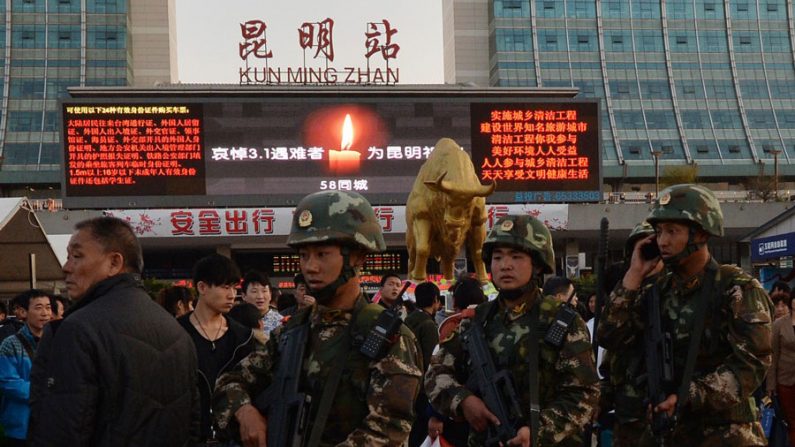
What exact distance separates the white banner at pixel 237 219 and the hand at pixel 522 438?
2304cm

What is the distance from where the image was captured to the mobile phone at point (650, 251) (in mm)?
3928

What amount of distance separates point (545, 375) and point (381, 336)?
0.76m

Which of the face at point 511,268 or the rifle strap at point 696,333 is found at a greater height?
the face at point 511,268

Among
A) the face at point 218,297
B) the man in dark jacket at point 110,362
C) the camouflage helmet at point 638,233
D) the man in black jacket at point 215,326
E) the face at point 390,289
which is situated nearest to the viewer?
the man in dark jacket at point 110,362

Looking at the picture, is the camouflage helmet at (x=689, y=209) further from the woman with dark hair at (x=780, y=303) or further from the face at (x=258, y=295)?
the woman with dark hair at (x=780, y=303)

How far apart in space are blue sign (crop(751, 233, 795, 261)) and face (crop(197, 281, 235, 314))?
13.8m

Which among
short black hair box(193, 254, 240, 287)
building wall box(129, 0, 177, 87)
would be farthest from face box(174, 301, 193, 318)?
building wall box(129, 0, 177, 87)

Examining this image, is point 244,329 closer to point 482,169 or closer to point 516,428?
point 516,428

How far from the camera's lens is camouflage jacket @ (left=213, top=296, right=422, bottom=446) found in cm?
291

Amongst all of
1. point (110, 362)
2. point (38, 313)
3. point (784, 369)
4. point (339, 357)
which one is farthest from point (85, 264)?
point (784, 369)

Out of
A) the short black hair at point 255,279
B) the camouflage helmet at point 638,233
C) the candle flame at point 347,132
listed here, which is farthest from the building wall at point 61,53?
the camouflage helmet at point 638,233

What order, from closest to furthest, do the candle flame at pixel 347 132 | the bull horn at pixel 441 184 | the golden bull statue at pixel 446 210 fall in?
the bull horn at pixel 441 184 < the golden bull statue at pixel 446 210 < the candle flame at pixel 347 132

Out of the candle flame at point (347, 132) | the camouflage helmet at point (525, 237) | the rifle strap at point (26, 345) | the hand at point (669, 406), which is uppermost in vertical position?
the candle flame at point (347, 132)

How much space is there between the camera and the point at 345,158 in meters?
25.9
